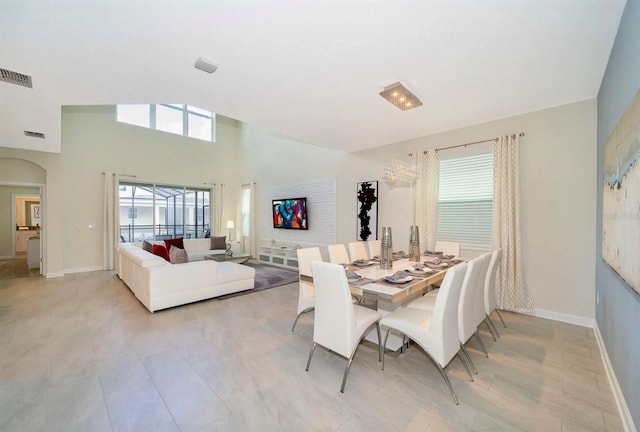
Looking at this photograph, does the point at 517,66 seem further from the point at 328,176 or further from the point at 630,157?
the point at 328,176

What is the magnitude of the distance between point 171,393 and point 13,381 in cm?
136

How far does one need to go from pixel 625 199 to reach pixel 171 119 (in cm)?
949

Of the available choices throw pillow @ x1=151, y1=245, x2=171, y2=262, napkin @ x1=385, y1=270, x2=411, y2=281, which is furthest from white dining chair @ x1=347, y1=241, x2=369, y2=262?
throw pillow @ x1=151, y1=245, x2=171, y2=262

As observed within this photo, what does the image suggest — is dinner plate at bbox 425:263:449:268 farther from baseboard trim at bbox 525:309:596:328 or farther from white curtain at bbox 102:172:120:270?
white curtain at bbox 102:172:120:270

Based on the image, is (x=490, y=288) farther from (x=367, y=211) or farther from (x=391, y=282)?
(x=367, y=211)

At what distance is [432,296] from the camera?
2.89 m

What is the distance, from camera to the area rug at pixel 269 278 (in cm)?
478

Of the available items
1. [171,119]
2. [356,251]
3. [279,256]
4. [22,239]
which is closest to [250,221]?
[279,256]

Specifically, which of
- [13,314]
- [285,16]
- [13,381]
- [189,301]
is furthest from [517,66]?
[13,314]

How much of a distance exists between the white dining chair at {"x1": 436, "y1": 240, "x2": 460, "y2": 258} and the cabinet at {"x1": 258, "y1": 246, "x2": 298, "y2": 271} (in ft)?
11.3

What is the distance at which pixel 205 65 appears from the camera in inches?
96.0

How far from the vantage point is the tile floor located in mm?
1742

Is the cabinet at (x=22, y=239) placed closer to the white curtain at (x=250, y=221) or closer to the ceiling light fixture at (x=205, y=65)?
the white curtain at (x=250, y=221)

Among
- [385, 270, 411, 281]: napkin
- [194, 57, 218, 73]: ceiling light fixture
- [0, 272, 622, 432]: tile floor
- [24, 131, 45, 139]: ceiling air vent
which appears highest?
[194, 57, 218, 73]: ceiling light fixture
